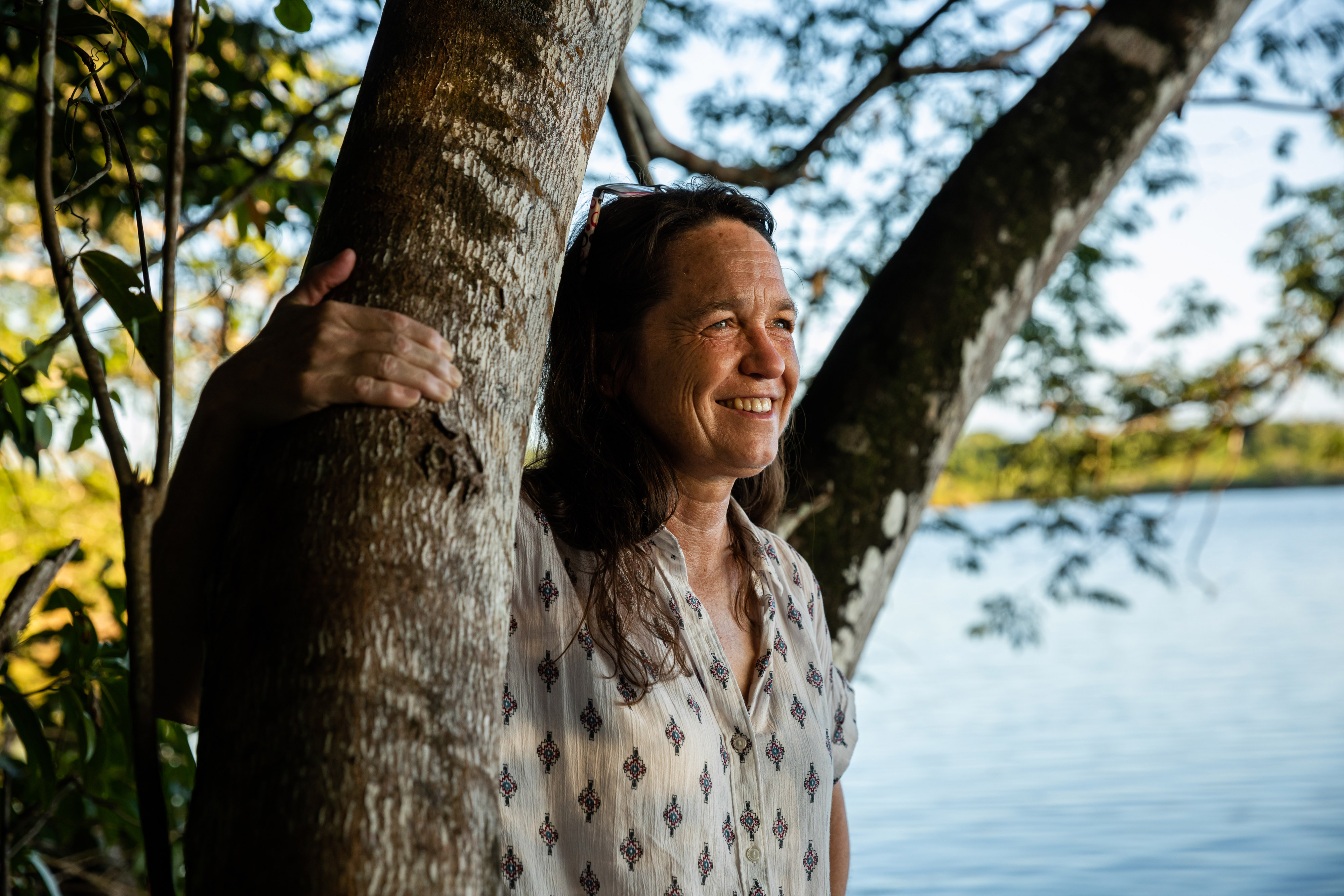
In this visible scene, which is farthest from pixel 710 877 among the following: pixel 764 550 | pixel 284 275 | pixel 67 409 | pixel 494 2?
pixel 284 275

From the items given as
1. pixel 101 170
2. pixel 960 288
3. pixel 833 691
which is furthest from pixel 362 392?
pixel 960 288

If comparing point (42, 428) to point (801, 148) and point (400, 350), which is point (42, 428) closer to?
point (400, 350)

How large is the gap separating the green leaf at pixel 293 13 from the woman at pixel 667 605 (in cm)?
62

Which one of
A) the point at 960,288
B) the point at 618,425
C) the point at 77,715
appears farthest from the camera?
the point at 960,288

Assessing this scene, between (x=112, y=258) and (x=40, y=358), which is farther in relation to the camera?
(x=40, y=358)

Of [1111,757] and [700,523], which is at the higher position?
[1111,757]

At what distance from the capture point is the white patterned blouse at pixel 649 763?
1395mm

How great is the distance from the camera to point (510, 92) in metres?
1.01

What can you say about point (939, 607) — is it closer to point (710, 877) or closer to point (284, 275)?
point (284, 275)

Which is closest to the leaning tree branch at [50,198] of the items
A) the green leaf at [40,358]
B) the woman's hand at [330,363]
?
the woman's hand at [330,363]

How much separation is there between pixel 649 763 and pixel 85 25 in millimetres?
1282

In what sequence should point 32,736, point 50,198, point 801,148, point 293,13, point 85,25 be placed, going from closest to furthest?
1. point 50,198
2. point 293,13
3. point 85,25
4. point 32,736
5. point 801,148

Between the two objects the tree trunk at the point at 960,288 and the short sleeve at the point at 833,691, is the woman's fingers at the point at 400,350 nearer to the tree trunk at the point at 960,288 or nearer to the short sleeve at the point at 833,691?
the short sleeve at the point at 833,691

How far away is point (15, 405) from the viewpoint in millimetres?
1577
